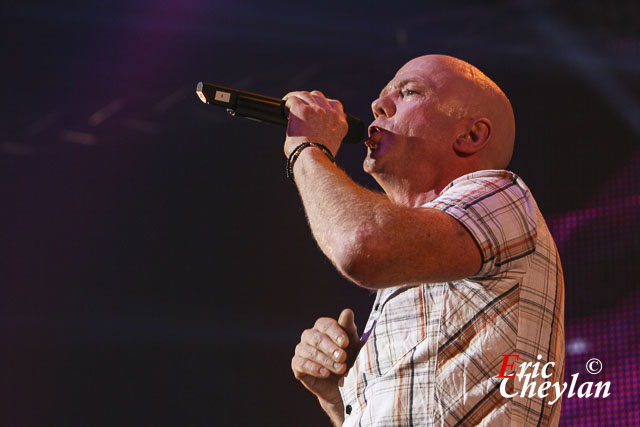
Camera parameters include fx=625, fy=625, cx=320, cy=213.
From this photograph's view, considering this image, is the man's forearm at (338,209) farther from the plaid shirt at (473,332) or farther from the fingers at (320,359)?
the fingers at (320,359)

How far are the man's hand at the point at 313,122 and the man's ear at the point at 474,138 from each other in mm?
237

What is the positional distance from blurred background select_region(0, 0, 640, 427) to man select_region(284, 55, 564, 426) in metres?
1.82

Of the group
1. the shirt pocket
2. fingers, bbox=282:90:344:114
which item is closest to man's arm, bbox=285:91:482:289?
the shirt pocket

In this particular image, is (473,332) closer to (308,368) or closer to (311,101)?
(308,368)

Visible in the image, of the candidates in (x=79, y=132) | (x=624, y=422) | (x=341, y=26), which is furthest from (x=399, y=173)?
(x=79, y=132)

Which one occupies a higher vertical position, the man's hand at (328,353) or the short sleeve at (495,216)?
the short sleeve at (495,216)

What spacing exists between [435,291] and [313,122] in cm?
38

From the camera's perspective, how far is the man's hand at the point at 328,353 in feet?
3.84

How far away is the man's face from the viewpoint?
1.24 m

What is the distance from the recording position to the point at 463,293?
38.7 inches

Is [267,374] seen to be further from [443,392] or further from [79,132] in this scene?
[443,392]

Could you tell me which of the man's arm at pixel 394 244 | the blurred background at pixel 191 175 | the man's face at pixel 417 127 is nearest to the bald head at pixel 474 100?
the man's face at pixel 417 127

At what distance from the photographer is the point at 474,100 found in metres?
1.28

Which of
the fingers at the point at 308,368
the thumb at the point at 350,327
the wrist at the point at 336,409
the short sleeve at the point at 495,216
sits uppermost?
the short sleeve at the point at 495,216
